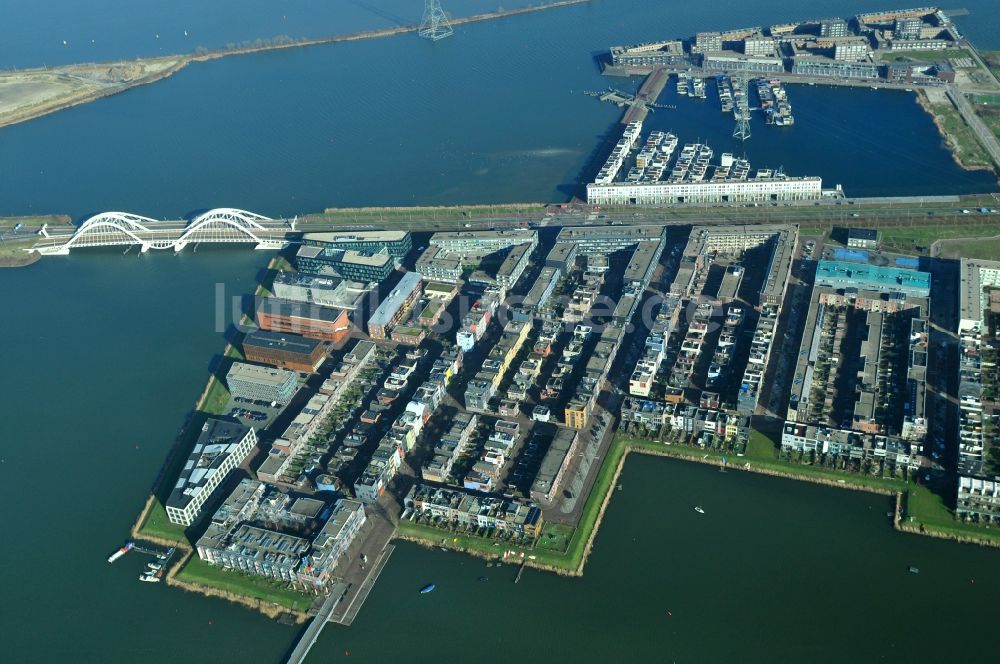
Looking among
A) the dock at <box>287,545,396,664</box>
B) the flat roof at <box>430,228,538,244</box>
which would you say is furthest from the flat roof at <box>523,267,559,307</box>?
the dock at <box>287,545,396,664</box>

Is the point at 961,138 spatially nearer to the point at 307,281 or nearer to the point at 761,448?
the point at 761,448

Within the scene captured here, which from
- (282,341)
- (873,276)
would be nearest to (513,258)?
(282,341)

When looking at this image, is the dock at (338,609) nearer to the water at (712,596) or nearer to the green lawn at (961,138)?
the water at (712,596)

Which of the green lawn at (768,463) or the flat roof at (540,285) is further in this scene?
the flat roof at (540,285)

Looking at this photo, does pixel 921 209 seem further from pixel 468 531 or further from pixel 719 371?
pixel 468 531

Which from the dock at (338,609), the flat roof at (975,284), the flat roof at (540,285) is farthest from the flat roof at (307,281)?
the flat roof at (975,284)

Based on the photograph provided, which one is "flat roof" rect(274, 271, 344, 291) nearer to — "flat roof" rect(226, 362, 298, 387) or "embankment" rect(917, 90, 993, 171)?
"flat roof" rect(226, 362, 298, 387)
